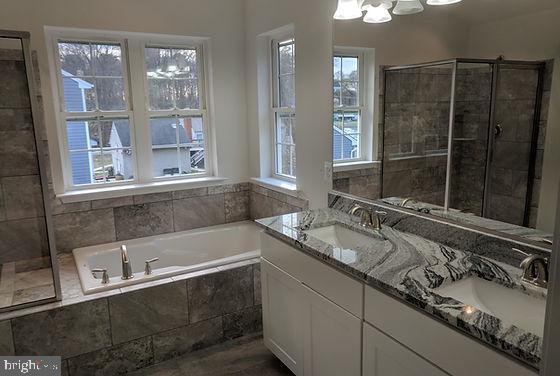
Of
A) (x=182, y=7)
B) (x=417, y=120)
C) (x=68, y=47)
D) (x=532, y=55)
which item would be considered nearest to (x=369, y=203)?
(x=417, y=120)

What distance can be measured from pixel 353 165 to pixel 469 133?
821 millimetres

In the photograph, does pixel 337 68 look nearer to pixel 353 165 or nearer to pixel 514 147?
pixel 353 165

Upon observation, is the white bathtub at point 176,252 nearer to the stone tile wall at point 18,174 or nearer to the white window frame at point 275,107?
the stone tile wall at point 18,174

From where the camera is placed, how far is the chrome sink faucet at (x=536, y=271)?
54.2 inches

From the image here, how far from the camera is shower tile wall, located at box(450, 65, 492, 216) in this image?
171 cm

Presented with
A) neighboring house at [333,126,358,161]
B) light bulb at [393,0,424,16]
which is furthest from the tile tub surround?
light bulb at [393,0,424,16]

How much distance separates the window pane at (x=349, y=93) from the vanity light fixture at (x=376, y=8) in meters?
0.36

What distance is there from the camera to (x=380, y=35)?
7.18 ft

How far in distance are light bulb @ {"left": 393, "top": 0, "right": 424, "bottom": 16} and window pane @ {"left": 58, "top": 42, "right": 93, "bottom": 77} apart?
2.28 meters

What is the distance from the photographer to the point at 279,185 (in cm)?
323

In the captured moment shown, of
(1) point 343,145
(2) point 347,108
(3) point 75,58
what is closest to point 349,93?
(2) point 347,108

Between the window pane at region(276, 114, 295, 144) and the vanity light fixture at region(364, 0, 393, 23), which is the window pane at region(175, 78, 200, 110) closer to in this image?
the window pane at region(276, 114, 295, 144)

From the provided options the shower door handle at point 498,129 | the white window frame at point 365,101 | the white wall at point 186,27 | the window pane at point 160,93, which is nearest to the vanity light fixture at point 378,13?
the white window frame at point 365,101

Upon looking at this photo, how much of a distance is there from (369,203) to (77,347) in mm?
1873
